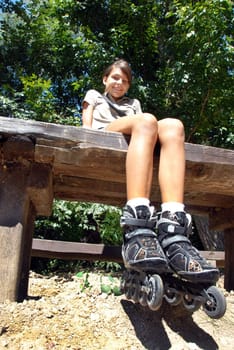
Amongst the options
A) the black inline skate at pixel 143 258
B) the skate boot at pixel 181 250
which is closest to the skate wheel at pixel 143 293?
the black inline skate at pixel 143 258

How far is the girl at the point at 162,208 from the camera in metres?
1.51

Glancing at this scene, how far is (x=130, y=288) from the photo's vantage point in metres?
1.70

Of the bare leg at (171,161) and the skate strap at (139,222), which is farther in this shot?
the bare leg at (171,161)

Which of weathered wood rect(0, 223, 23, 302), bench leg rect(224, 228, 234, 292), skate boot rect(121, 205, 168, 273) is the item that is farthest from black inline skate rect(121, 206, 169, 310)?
bench leg rect(224, 228, 234, 292)

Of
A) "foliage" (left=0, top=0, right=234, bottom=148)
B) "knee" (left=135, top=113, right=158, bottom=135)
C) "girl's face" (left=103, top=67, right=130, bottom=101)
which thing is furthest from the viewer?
"foliage" (left=0, top=0, right=234, bottom=148)

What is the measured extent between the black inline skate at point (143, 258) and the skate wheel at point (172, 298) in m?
0.10

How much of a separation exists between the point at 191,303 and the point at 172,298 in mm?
78

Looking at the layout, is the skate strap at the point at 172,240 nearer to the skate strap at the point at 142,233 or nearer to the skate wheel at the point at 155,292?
the skate strap at the point at 142,233

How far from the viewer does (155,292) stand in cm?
143

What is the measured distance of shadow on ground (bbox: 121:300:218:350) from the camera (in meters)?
1.74

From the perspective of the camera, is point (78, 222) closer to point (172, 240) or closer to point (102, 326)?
point (102, 326)

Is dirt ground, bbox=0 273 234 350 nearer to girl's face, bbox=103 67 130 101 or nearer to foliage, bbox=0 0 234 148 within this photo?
girl's face, bbox=103 67 130 101

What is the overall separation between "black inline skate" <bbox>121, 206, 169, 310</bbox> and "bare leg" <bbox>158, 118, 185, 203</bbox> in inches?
5.2

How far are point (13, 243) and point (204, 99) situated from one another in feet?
15.7
